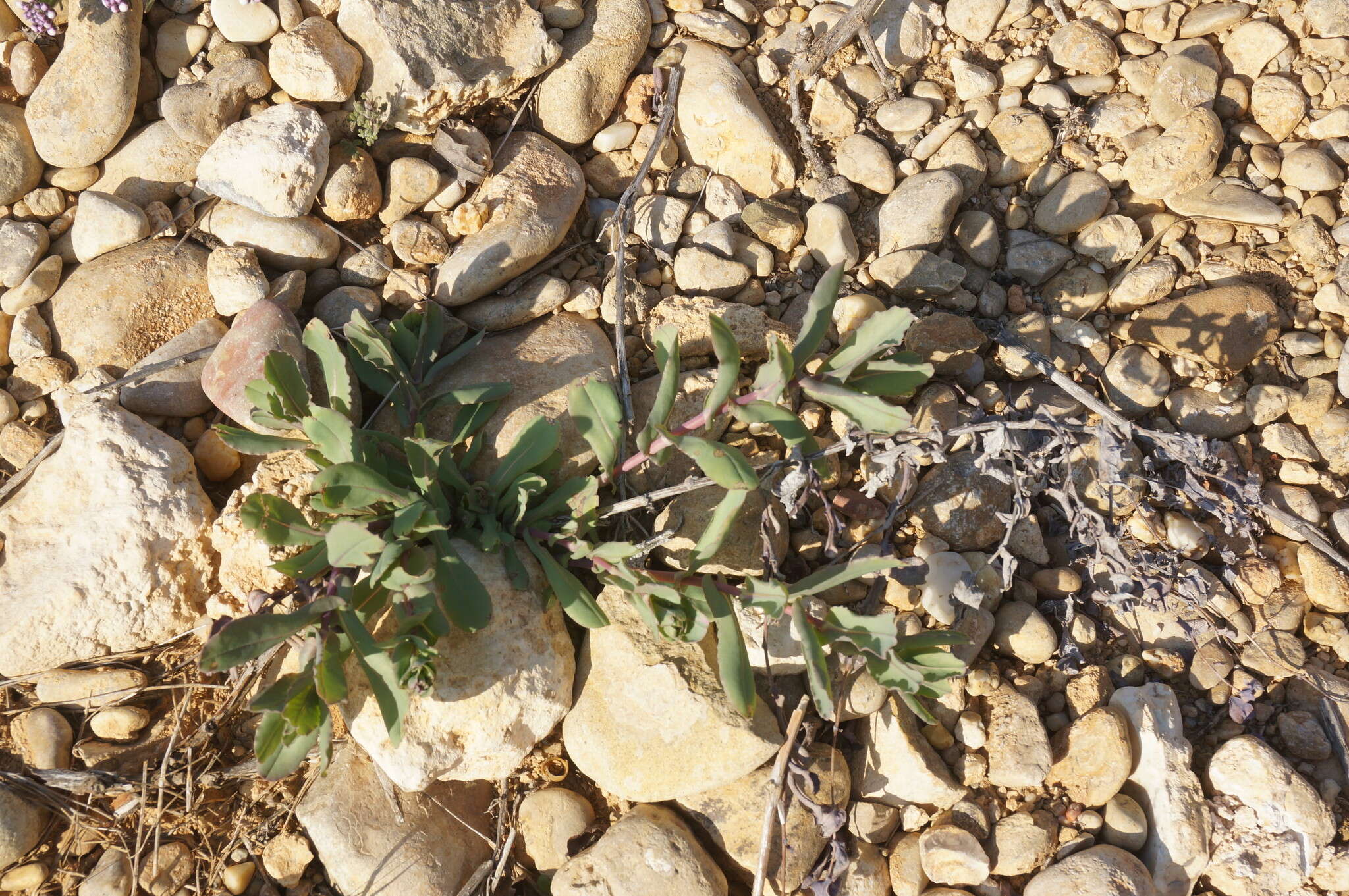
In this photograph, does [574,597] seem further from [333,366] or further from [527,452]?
[333,366]

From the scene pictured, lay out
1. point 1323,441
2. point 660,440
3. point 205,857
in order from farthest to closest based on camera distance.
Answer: point 1323,441 → point 205,857 → point 660,440

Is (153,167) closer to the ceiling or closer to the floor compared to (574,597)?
closer to the ceiling

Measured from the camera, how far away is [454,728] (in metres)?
2.55

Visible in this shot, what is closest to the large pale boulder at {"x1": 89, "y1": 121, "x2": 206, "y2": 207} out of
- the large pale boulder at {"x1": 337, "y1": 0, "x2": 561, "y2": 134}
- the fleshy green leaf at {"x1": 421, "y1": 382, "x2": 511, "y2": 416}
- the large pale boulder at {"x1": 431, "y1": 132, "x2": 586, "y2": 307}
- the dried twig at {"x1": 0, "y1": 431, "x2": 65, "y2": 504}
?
the large pale boulder at {"x1": 337, "y1": 0, "x2": 561, "y2": 134}

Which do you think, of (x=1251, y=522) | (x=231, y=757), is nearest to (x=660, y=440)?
(x=231, y=757)

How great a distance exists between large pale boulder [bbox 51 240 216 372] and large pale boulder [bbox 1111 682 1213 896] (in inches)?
126

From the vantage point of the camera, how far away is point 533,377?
3000mm

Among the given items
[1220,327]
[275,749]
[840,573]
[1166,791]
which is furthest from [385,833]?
[1220,327]

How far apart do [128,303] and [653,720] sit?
7.14ft

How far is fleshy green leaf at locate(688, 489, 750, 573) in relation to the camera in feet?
7.82

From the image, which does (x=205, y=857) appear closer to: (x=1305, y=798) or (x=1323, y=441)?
(x=1305, y=798)

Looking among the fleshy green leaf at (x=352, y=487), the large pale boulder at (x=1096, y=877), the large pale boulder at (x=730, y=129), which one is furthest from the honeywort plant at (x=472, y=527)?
the large pale boulder at (x=730, y=129)

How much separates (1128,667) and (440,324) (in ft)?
7.82

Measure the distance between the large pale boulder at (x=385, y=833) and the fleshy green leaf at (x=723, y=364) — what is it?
4.64 ft
